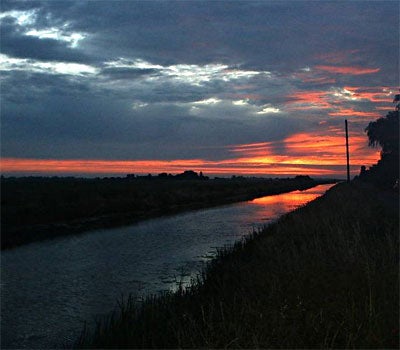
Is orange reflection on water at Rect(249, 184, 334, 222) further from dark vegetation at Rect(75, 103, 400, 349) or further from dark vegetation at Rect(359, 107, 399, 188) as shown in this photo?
dark vegetation at Rect(75, 103, 400, 349)

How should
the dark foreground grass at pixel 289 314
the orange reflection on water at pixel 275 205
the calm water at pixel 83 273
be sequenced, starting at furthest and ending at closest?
the orange reflection on water at pixel 275 205
the calm water at pixel 83 273
the dark foreground grass at pixel 289 314

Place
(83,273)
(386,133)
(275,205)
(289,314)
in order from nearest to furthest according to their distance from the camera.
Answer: (289,314)
(83,273)
(386,133)
(275,205)

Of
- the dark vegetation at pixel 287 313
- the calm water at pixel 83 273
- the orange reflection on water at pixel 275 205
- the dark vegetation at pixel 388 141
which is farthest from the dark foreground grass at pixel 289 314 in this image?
the dark vegetation at pixel 388 141

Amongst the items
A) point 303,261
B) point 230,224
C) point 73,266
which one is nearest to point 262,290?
point 303,261

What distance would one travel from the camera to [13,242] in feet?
63.2

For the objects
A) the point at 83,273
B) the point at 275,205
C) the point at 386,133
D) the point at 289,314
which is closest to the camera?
the point at 289,314

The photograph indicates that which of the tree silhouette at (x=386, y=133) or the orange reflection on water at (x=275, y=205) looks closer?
the orange reflection on water at (x=275, y=205)

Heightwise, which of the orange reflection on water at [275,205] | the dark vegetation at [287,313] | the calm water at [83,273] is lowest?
the orange reflection on water at [275,205]

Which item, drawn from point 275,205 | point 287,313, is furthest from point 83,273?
point 275,205

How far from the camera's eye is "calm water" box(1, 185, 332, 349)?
8.92 meters

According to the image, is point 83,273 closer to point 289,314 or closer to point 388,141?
point 289,314

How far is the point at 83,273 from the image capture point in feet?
44.3

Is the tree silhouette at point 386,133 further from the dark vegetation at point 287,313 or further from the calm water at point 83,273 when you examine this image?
the dark vegetation at point 287,313

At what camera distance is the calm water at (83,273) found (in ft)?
29.3
